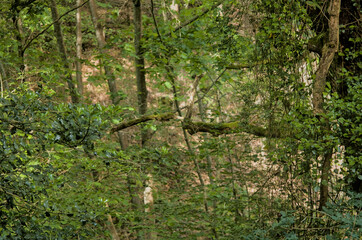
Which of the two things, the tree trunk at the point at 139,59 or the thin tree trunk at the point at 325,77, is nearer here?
the thin tree trunk at the point at 325,77

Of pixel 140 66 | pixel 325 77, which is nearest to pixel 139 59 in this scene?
pixel 140 66

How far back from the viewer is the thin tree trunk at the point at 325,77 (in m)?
3.74

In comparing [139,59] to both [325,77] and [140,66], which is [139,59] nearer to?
[140,66]

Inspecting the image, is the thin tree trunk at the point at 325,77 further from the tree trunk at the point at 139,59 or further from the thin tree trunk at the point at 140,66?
the tree trunk at the point at 139,59

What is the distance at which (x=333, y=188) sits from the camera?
4023mm

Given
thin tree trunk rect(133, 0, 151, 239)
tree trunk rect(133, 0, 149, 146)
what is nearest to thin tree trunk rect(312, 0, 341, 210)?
thin tree trunk rect(133, 0, 151, 239)

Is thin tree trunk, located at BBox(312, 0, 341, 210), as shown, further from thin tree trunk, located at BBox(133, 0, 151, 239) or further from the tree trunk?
the tree trunk

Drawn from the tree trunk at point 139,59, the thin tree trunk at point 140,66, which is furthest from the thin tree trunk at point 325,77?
the tree trunk at point 139,59

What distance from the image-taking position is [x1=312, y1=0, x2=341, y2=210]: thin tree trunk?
374 cm

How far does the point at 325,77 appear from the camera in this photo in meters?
3.75

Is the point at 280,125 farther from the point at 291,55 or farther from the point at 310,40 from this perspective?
the point at 310,40

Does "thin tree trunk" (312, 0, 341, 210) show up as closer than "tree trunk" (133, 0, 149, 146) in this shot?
Yes

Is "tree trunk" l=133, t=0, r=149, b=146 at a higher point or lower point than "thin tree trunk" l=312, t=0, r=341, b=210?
higher

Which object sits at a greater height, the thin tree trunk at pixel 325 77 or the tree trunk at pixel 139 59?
the tree trunk at pixel 139 59
